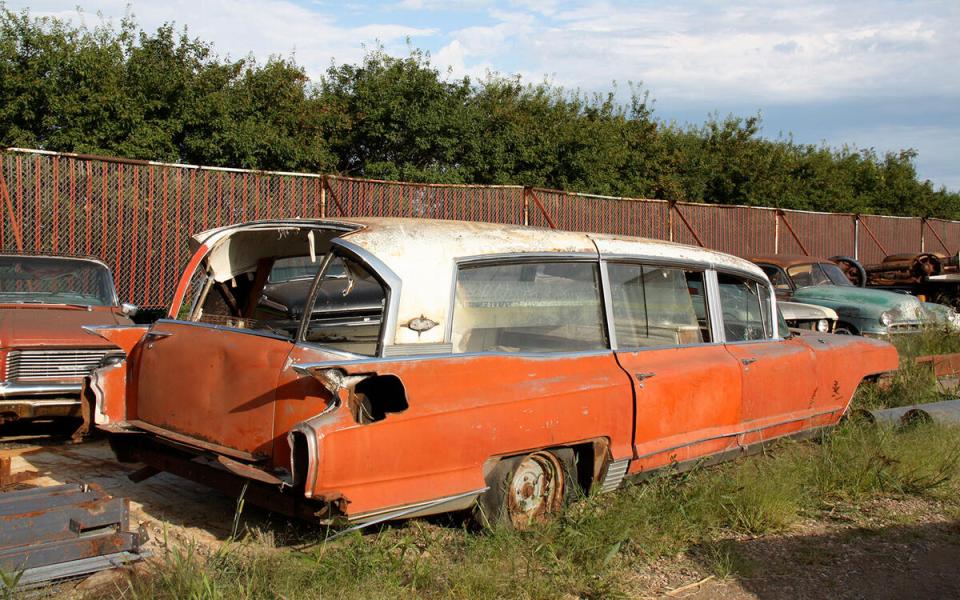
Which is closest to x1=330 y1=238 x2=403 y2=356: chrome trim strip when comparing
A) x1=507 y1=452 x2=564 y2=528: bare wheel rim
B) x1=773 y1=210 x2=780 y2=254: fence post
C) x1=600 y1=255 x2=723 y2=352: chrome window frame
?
x1=507 y1=452 x2=564 y2=528: bare wheel rim

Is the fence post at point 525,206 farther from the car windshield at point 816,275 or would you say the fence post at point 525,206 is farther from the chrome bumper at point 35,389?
the chrome bumper at point 35,389

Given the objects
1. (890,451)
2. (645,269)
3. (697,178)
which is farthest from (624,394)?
(697,178)

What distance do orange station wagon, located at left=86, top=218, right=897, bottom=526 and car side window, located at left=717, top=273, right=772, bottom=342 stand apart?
21 centimetres

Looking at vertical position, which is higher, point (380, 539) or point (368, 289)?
point (368, 289)

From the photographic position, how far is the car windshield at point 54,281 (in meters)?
8.32

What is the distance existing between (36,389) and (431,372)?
13.8ft

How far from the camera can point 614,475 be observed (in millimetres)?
5207

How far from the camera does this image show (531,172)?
68.8ft

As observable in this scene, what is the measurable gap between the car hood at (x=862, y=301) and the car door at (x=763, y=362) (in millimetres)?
6441

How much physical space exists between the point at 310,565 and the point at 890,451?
4438 millimetres

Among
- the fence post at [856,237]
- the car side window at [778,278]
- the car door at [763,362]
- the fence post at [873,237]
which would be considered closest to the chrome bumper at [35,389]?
the car door at [763,362]

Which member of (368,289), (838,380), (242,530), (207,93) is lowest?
(242,530)

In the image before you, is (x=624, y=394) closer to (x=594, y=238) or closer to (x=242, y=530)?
(x=594, y=238)

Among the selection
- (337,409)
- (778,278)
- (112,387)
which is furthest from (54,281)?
(778,278)
